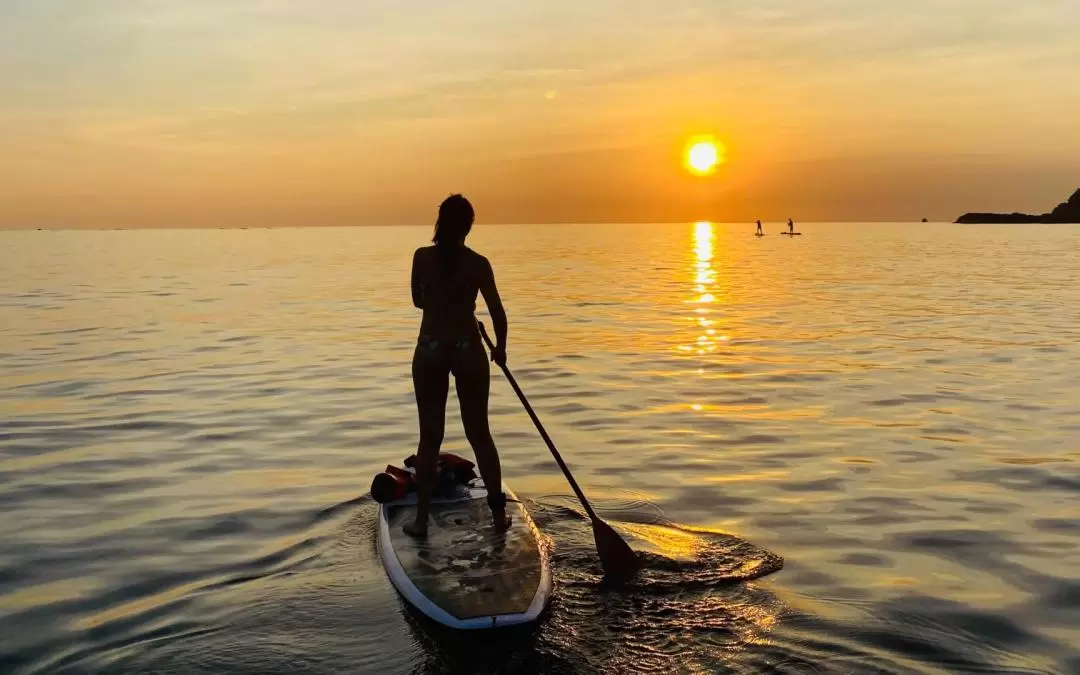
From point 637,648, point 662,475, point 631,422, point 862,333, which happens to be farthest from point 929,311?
point 637,648

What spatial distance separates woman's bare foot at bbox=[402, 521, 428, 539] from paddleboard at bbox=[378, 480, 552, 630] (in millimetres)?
51

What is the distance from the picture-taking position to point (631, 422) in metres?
14.1

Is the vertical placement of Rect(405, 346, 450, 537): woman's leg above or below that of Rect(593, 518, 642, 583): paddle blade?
above

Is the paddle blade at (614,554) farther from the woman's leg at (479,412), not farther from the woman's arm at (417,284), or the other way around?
the woman's arm at (417,284)

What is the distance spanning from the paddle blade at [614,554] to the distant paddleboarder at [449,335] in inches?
47.8

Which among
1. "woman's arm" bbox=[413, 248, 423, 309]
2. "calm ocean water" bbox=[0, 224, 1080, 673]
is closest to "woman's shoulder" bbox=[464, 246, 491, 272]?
Result: "woman's arm" bbox=[413, 248, 423, 309]

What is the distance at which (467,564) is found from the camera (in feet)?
23.7

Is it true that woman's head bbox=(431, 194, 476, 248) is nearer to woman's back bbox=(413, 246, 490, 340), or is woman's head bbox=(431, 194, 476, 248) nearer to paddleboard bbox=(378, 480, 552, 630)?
woman's back bbox=(413, 246, 490, 340)

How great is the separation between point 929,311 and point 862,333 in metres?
6.69

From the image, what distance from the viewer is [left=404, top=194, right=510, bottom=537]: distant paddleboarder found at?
7449 mm

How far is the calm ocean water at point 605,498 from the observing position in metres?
6.35

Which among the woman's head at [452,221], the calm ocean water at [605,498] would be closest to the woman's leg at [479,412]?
the calm ocean water at [605,498]

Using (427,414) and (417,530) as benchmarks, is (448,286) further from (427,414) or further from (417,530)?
(417,530)

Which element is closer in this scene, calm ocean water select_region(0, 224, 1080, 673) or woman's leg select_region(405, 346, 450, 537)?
calm ocean water select_region(0, 224, 1080, 673)
